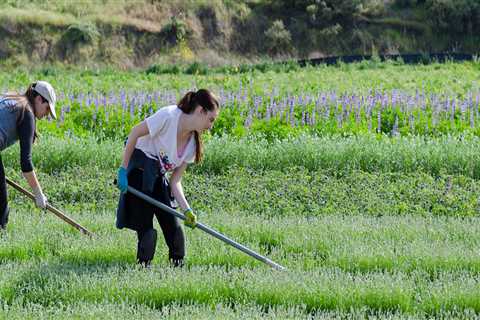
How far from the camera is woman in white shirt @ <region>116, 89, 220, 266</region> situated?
255 inches

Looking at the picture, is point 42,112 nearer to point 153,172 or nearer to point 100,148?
point 153,172

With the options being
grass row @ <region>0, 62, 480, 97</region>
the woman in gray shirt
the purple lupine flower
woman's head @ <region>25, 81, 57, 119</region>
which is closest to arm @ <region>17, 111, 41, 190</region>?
the woman in gray shirt

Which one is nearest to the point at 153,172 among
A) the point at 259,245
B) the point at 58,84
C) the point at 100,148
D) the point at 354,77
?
the point at 259,245

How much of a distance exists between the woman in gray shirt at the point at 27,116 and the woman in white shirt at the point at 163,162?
0.73m

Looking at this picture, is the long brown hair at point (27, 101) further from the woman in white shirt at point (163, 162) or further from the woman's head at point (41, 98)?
the woman in white shirt at point (163, 162)

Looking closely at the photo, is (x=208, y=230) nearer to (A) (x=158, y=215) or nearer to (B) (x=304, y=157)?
(A) (x=158, y=215)

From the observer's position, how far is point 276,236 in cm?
771

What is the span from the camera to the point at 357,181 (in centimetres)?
1024

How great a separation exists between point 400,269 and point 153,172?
202cm

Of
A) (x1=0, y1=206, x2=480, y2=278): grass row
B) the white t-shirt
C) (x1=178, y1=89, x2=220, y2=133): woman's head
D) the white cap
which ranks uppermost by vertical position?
the white cap

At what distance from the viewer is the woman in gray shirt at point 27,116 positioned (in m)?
6.77

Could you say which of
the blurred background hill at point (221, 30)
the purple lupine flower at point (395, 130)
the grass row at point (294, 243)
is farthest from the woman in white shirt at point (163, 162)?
the blurred background hill at point (221, 30)

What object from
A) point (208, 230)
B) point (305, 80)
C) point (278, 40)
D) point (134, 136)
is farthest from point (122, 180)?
point (278, 40)

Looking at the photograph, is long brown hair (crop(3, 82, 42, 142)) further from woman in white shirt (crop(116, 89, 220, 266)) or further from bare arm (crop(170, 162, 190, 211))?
bare arm (crop(170, 162, 190, 211))
